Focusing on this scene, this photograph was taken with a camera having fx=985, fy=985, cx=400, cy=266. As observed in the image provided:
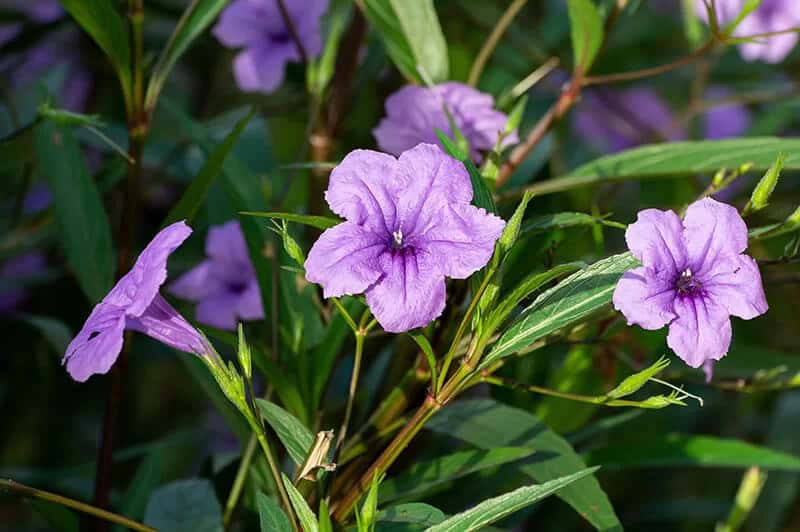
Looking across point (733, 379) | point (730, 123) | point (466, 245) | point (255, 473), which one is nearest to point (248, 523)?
point (255, 473)

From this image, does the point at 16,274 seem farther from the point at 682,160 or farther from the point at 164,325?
the point at 682,160

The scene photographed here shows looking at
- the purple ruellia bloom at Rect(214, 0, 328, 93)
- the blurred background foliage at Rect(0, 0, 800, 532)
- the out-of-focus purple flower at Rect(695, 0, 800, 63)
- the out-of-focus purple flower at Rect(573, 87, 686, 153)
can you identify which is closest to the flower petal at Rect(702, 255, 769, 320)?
the blurred background foliage at Rect(0, 0, 800, 532)

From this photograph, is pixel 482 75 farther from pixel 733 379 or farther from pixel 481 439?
pixel 481 439

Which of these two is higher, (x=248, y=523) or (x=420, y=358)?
(x=420, y=358)

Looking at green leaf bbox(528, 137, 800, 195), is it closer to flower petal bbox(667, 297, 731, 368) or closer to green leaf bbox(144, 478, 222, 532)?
flower petal bbox(667, 297, 731, 368)

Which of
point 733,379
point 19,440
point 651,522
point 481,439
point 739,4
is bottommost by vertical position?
point 651,522
